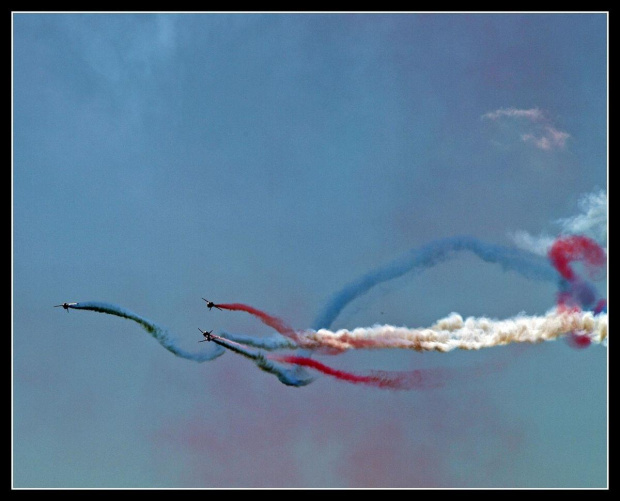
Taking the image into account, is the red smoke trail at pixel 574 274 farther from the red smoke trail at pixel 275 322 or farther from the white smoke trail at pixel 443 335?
the red smoke trail at pixel 275 322

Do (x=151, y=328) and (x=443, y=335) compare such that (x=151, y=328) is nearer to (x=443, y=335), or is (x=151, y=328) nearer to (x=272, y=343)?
(x=272, y=343)

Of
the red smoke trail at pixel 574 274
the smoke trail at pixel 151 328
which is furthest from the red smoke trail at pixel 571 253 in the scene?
the smoke trail at pixel 151 328

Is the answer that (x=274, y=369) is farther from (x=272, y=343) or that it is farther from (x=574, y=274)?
(x=574, y=274)

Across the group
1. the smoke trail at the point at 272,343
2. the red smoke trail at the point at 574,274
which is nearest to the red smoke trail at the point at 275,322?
the smoke trail at the point at 272,343

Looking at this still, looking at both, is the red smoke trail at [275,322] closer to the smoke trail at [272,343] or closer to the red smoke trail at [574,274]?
the smoke trail at [272,343]

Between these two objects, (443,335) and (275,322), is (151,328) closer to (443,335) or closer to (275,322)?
(275,322)

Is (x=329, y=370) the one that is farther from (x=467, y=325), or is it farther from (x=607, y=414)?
(x=607, y=414)

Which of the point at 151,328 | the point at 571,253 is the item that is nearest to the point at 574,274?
the point at 571,253

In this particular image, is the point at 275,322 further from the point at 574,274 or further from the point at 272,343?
the point at 574,274
